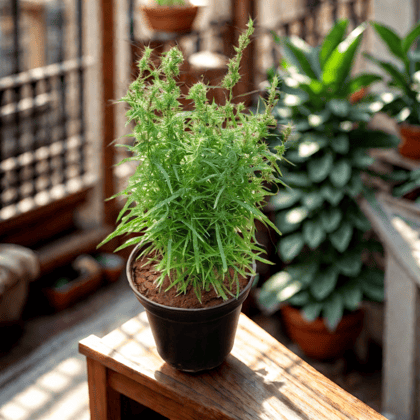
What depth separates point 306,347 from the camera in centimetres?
305

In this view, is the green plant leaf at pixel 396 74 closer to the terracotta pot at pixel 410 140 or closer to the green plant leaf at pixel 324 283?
the terracotta pot at pixel 410 140

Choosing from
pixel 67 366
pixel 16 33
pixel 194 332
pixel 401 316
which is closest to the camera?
pixel 194 332

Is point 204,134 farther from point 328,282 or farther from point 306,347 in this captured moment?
point 306,347

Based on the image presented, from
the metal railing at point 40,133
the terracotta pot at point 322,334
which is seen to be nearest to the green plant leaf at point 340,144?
the terracotta pot at point 322,334

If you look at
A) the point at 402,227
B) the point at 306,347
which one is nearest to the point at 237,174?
the point at 402,227

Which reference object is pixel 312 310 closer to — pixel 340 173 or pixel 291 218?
pixel 291 218

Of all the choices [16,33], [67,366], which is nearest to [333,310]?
[67,366]

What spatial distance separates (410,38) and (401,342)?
54.9 inches

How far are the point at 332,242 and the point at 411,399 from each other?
0.79 m

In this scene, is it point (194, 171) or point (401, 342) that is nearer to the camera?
point (194, 171)

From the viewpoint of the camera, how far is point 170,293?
1.03 metres

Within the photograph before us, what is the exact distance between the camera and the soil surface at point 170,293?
1016 millimetres

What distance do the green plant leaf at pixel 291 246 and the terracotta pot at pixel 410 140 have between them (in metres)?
0.68

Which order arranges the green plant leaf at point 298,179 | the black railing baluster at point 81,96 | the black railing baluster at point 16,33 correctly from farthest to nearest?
the black railing baluster at point 81,96 → the black railing baluster at point 16,33 → the green plant leaf at point 298,179
